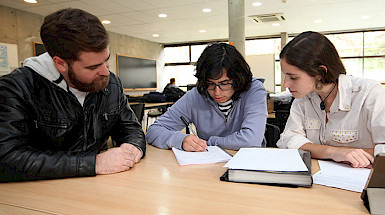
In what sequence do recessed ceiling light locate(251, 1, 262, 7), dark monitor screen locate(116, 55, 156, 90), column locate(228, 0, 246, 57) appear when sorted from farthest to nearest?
dark monitor screen locate(116, 55, 156, 90) → recessed ceiling light locate(251, 1, 262, 7) → column locate(228, 0, 246, 57)

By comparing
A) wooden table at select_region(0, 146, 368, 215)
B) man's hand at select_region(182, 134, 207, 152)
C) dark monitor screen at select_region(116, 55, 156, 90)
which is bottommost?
wooden table at select_region(0, 146, 368, 215)

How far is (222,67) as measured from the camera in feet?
5.05

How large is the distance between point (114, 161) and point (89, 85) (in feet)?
1.21

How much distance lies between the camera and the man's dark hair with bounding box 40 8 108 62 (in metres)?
1.12

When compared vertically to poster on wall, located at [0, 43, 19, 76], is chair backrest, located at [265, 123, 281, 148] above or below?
below

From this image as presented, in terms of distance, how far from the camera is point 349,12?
6.34 m

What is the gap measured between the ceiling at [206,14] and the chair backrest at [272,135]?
4128 mm

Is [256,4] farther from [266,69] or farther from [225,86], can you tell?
[225,86]

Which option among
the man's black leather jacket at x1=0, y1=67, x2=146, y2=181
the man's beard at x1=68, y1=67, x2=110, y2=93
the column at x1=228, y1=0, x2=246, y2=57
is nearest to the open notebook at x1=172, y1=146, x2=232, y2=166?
the man's black leather jacket at x1=0, y1=67, x2=146, y2=181

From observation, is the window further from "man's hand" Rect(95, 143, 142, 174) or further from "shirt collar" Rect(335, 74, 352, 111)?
"man's hand" Rect(95, 143, 142, 174)

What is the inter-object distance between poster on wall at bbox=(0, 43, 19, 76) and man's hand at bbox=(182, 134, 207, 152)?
5.33 m

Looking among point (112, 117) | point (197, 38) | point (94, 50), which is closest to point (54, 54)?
point (94, 50)

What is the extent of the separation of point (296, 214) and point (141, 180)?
52cm

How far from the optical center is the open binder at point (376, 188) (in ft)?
2.23
